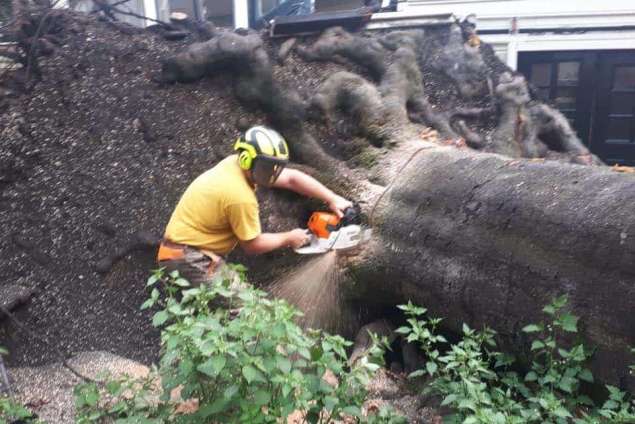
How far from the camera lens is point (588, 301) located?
8.18 ft

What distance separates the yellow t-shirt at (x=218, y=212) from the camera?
3.19 meters

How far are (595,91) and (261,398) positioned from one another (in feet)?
22.7

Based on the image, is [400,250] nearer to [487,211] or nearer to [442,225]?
[442,225]

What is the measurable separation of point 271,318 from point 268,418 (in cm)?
34

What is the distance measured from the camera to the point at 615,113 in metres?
7.75

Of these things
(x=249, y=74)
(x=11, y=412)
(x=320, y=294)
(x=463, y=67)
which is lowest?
(x=320, y=294)

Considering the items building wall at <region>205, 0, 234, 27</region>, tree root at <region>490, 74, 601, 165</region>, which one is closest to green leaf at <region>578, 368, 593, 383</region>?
tree root at <region>490, 74, 601, 165</region>

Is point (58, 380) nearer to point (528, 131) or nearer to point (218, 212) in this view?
point (218, 212)

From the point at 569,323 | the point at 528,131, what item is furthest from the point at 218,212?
the point at 528,131

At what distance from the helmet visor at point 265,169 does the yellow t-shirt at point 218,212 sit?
7cm

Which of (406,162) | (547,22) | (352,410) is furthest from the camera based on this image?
(547,22)

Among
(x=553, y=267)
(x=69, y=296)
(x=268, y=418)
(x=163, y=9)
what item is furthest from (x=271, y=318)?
(x=163, y=9)

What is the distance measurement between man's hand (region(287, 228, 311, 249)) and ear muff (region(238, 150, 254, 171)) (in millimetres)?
433

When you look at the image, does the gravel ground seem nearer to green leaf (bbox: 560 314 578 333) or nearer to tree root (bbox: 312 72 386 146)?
green leaf (bbox: 560 314 578 333)
